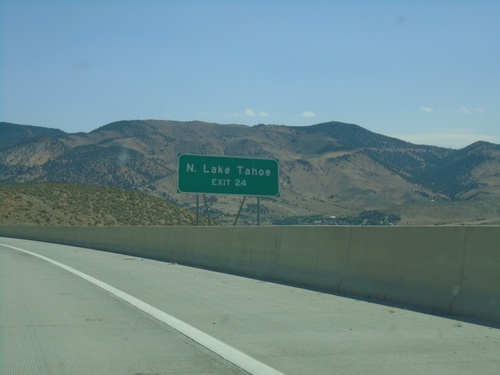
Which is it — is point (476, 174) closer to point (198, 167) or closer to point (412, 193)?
point (412, 193)

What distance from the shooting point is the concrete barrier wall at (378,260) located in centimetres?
1067

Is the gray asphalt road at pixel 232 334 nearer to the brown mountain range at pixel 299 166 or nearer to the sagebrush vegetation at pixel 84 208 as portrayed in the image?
the brown mountain range at pixel 299 166

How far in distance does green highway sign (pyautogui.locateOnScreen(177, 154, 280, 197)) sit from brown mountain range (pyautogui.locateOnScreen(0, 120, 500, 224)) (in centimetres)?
293

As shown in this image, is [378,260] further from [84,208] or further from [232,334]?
[84,208]

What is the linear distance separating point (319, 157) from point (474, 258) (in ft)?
367

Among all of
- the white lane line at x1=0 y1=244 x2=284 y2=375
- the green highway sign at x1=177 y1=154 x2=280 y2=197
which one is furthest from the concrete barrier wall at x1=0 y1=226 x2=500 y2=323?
the green highway sign at x1=177 y1=154 x2=280 y2=197

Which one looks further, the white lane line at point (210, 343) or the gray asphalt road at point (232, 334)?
Answer: the gray asphalt road at point (232, 334)

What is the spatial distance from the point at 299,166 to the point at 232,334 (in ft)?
337

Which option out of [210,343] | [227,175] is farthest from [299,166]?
[210,343]

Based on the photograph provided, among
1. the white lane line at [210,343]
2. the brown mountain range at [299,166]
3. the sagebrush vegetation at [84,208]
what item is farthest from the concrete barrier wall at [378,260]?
the sagebrush vegetation at [84,208]

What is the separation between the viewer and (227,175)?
90.8 feet

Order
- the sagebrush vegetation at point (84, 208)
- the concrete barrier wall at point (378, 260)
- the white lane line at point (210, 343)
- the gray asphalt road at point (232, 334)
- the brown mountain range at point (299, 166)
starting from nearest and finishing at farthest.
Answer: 1. the white lane line at point (210, 343)
2. the gray asphalt road at point (232, 334)
3. the concrete barrier wall at point (378, 260)
4. the brown mountain range at point (299, 166)
5. the sagebrush vegetation at point (84, 208)

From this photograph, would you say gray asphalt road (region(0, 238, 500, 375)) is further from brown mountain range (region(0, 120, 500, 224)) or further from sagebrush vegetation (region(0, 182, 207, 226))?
sagebrush vegetation (region(0, 182, 207, 226))

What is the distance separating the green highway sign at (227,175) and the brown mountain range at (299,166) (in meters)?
2.93
